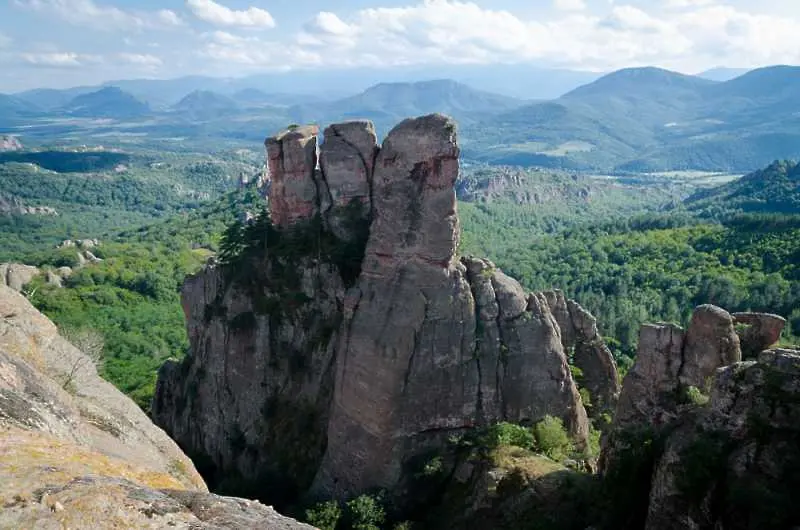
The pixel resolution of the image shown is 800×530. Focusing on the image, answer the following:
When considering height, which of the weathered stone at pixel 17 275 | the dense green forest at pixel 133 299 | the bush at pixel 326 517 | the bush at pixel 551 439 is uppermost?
the bush at pixel 551 439

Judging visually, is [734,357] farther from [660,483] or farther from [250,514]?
[250,514]

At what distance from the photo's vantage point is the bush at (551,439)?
30250 millimetres

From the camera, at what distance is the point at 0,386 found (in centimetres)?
1392

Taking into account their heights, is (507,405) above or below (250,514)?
below

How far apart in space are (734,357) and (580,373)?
13.2 meters

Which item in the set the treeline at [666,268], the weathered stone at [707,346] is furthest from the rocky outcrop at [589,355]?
the treeline at [666,268]

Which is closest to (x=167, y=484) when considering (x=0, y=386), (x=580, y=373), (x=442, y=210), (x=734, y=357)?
(x=0, y=386)

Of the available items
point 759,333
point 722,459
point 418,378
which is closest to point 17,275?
point 418,378

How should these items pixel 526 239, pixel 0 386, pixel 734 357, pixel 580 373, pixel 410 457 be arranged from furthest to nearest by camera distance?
pixel 526 239, pixel 580 373, pixel 410 457, pixel 734 357, pixel 0 386

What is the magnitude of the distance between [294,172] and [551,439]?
22.7m

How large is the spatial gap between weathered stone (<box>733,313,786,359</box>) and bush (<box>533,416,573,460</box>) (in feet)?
31.0

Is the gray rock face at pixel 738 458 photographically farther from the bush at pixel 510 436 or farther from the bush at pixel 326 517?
the bush at pixel 326 517

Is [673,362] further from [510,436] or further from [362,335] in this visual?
[362,335]

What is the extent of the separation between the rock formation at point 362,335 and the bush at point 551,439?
8.46 feet
